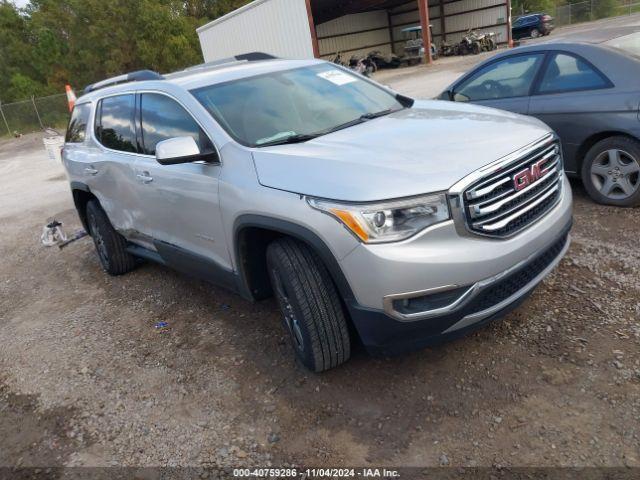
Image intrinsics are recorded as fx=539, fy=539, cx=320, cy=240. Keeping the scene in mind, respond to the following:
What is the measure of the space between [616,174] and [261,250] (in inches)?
133

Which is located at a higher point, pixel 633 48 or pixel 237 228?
pixel 633 48

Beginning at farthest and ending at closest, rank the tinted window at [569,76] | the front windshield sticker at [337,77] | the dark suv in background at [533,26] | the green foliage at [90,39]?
the green foliage at [90,39], the dark suv in background at [533,26], the tinted window at [569,76], the front windshield sticker at [337,77]

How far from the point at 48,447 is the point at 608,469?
9.54 ft

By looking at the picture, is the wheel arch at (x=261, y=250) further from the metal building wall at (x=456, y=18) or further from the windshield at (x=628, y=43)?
the metal building wall at (x=456, y=18)

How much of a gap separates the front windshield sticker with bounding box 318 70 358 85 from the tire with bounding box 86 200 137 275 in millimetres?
2609

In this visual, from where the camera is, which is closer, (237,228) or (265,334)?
(237,228)

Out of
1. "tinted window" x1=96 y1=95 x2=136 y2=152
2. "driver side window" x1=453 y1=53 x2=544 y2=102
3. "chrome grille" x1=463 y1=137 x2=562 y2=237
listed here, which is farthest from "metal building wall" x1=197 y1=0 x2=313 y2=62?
"chrome grille" x1=463 y1=137 x2=562 y2=237

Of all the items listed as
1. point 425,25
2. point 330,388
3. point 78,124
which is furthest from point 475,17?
point 330,388

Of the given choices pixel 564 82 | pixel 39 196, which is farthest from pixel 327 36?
pixel 564 82

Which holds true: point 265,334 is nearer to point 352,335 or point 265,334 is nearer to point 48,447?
point 352,335

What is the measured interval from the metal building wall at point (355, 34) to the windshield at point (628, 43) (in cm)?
2861

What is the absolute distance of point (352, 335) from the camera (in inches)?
124

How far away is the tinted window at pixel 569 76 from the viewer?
4.82 metres

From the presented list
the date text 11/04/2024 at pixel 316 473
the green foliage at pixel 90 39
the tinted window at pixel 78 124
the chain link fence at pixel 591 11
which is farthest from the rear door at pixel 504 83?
the chain link fence at pixel 591 11
